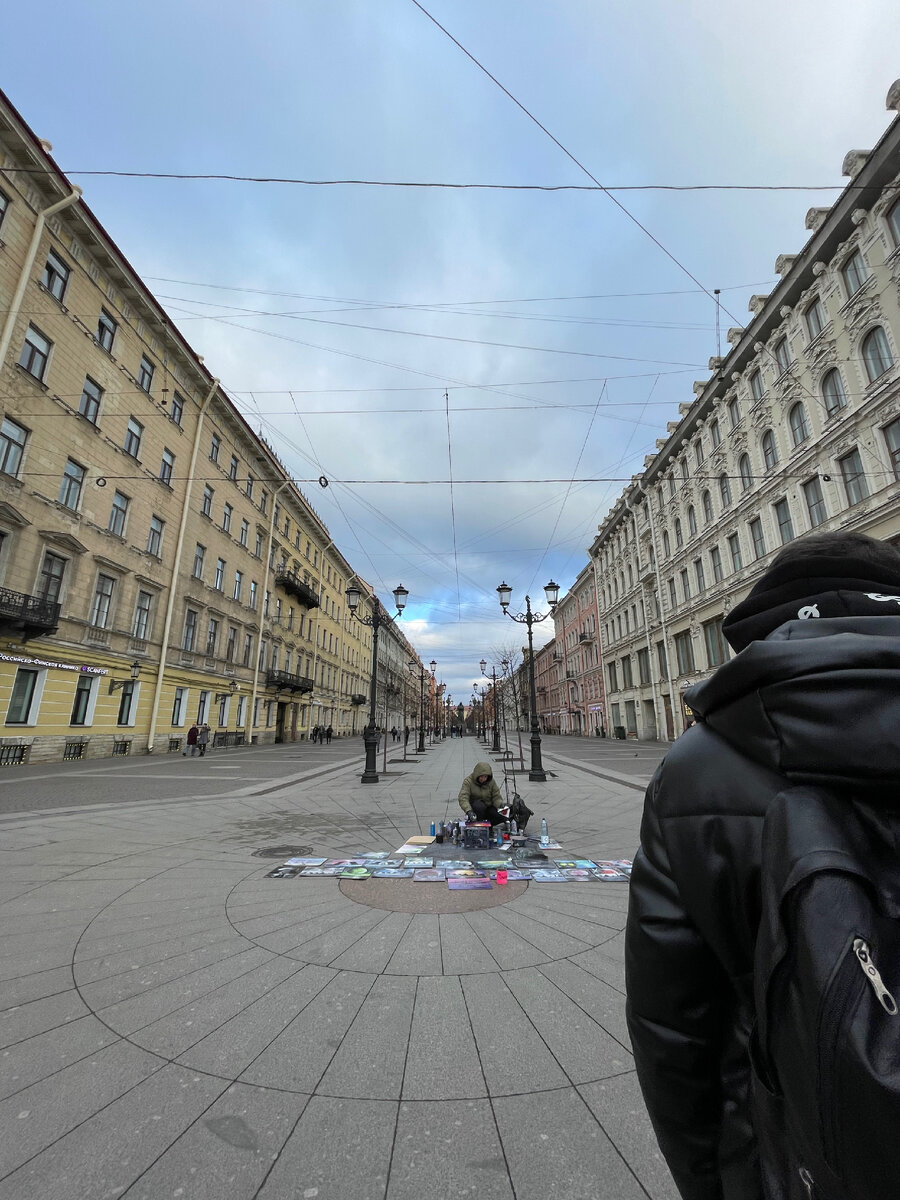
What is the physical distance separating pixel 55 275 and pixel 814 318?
2780 cm

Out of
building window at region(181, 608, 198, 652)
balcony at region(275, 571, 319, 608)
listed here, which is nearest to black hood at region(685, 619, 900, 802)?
building window at region(181, 608, 198, 652)

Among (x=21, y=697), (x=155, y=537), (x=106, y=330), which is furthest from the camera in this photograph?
(x=155, y=537)

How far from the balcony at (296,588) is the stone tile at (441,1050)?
35.5m

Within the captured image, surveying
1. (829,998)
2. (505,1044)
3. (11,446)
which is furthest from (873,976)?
(11,446)

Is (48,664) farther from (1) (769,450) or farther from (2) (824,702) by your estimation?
(1) (769,450)

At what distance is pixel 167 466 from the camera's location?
2475 centimetres

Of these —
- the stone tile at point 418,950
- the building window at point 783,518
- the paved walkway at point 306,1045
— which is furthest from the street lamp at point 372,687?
the building window at point 783,518

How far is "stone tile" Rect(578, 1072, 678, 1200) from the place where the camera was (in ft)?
6.33

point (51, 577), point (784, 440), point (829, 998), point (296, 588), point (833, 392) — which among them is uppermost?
point (833, 392)

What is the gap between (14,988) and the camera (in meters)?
3.22

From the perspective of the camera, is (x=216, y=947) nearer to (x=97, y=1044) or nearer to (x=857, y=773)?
(x=97, y=1044)

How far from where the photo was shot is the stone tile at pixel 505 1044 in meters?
2.42

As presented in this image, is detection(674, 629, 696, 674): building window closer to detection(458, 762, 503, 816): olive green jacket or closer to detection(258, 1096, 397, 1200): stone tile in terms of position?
detection(458, 762, 503, 816): olive green jacket

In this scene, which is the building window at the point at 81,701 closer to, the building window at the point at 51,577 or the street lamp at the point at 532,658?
the building window at the point at 51,577
